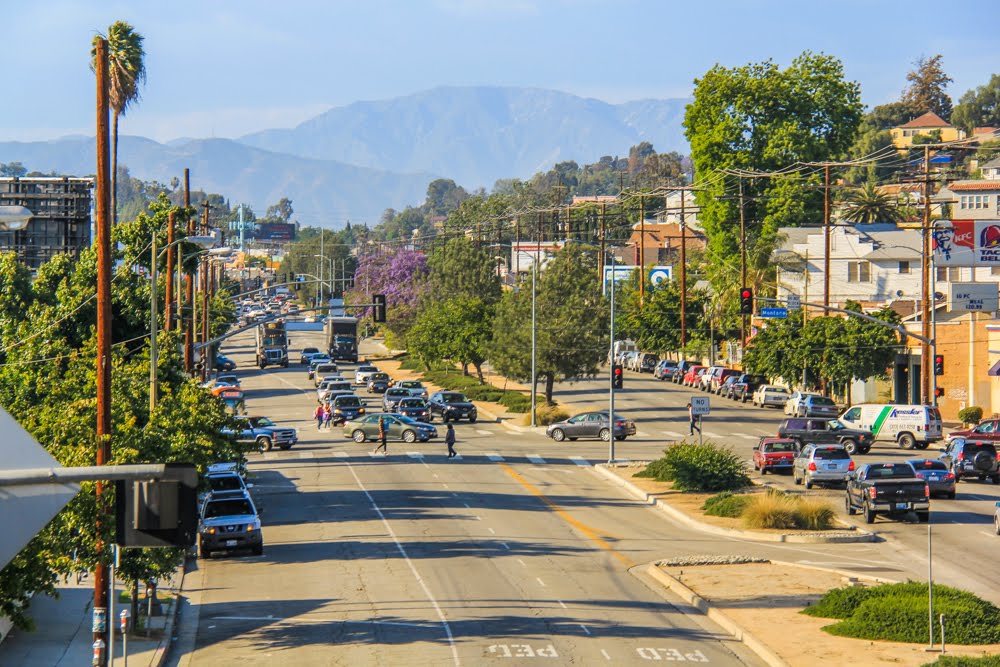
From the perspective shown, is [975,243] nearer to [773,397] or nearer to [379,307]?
[773,397]

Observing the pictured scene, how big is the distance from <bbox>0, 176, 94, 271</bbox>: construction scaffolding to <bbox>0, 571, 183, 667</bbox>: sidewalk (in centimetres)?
6020

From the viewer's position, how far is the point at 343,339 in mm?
121375

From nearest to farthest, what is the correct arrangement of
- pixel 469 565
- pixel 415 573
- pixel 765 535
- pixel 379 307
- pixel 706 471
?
1. pixel 415 573
2. pixel 469 565
3. pixel 765 535
4. pixel 706 471
5. pixel 379 307

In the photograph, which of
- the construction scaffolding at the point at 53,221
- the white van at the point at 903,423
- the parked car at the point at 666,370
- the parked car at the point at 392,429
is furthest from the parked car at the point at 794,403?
the construction scaffolding at the point at 53,221

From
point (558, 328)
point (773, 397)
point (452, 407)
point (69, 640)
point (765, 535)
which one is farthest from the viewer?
point (773, 397)

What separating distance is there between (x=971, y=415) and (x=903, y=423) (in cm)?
1274

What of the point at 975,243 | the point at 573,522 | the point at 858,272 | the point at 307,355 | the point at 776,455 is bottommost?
the point at 573,522

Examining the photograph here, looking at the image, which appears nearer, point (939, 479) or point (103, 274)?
point (103, 274)

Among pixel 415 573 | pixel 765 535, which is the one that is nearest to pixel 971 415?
pixel 765 535

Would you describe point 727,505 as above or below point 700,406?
below

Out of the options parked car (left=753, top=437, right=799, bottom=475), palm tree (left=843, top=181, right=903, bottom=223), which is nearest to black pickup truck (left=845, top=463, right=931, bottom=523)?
parked car (left=753, top=437, right=799, bottom=475)

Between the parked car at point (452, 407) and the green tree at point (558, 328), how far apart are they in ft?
11.6

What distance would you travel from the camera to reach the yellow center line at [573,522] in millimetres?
36125

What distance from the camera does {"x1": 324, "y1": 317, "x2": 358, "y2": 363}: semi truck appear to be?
120 meters
